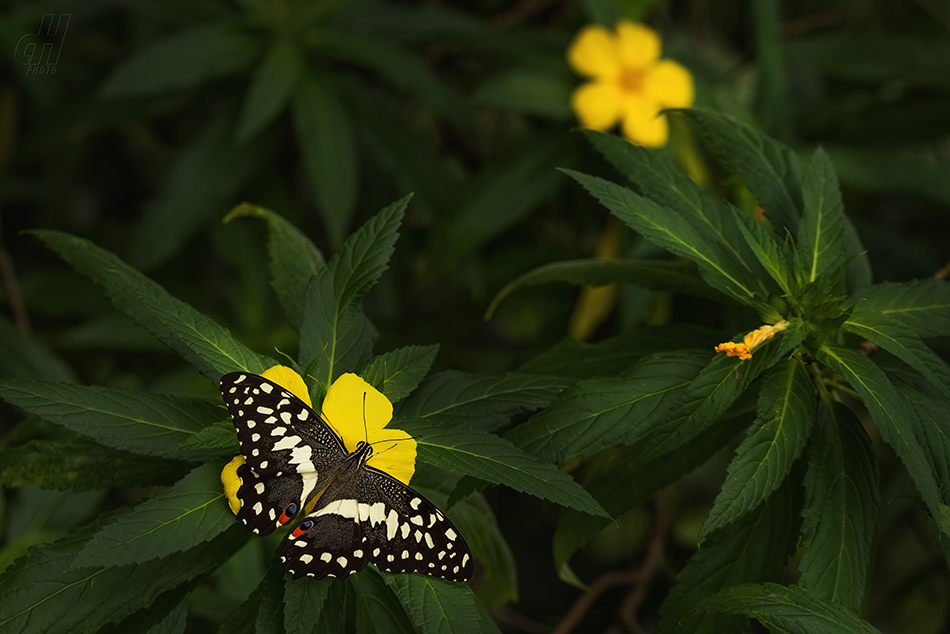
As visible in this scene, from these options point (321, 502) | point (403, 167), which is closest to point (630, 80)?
point (403, 167)

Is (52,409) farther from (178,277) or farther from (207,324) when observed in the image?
(178,277)

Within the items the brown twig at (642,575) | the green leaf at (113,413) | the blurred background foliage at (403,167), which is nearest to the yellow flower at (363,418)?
the green leaf at (113,413)

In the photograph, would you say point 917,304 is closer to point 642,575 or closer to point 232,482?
point 232,482

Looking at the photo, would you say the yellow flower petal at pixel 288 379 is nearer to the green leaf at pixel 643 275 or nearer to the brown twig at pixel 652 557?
the green leaf at pixel 643 275

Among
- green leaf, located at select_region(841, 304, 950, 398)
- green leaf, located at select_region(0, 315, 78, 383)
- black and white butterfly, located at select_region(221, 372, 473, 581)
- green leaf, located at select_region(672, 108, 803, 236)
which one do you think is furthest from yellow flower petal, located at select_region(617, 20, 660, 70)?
green leaf, located at select_region(0, 315, 78, 383)

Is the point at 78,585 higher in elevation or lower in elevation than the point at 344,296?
lower
